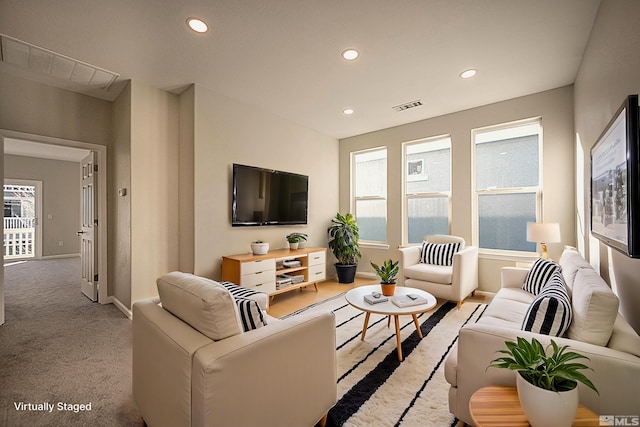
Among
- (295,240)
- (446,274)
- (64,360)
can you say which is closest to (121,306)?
(64,360)

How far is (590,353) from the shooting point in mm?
1135

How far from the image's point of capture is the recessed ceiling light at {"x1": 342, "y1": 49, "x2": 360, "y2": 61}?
→ 2.61 metres

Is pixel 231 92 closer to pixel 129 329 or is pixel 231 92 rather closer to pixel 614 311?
pixel 129 329

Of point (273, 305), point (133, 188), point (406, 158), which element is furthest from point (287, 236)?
point (406, 158)

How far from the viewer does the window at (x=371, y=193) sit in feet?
16.9

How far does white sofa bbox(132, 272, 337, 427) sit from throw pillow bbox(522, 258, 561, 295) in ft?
6.88

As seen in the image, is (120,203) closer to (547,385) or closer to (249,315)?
(249,315)

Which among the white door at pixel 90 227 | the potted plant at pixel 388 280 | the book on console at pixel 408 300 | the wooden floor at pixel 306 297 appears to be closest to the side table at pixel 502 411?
the book on console at pixel 408 300

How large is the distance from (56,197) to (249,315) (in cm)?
897

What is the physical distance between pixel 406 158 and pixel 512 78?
6.21 ft

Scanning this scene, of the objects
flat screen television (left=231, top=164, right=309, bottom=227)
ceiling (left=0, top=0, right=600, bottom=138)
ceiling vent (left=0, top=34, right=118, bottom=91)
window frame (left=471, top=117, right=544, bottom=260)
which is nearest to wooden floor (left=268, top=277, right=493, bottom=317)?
window frame (left=471, top=117, right=544, bottom=260)

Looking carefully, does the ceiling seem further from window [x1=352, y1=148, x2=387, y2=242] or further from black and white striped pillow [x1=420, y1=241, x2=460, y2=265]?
black and white striped pillow [x1=420, y1=241, x2=460, y2=265]

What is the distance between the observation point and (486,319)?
6.56 ft

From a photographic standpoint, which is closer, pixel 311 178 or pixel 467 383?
pixel 467 383
